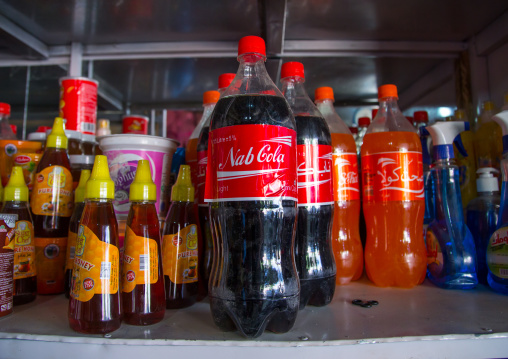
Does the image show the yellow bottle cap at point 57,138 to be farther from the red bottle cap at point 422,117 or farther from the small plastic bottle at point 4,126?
the red bottle cap at point 422,117

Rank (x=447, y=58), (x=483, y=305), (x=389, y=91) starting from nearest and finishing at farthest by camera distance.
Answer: (x=483, y=305) → (x=389, y=91) → (x=447, y=58)

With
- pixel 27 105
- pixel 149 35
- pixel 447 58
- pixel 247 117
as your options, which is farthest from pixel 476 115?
pixel 27 105

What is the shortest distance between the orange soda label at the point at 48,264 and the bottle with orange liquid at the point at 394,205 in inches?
32.8

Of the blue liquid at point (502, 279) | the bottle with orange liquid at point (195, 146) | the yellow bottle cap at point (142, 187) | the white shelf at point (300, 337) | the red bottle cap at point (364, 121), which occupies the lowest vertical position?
the white shelf at point (300, 337)

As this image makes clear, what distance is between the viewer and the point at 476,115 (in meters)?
1.26

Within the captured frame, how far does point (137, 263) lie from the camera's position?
625mm

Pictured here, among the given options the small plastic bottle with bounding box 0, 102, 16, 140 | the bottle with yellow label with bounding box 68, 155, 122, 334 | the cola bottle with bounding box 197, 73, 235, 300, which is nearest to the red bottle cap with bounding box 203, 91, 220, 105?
the cola bottle with bounding box 197, 73, 235, 300

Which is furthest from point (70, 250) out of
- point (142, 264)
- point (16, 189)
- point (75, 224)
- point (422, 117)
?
point (422, 117)

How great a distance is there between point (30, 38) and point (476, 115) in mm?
1695

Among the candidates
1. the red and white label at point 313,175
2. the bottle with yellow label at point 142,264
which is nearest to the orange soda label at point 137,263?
the bottle with yellow label at point 142,264

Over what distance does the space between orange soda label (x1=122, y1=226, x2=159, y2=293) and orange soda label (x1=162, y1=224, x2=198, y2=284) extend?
94 millimetres

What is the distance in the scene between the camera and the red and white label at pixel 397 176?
2.91 feet

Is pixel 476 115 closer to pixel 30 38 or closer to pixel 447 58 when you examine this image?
pixel 447 58

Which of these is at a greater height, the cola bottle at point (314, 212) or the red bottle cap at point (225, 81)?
the red bottle cap at point (225, 81)
